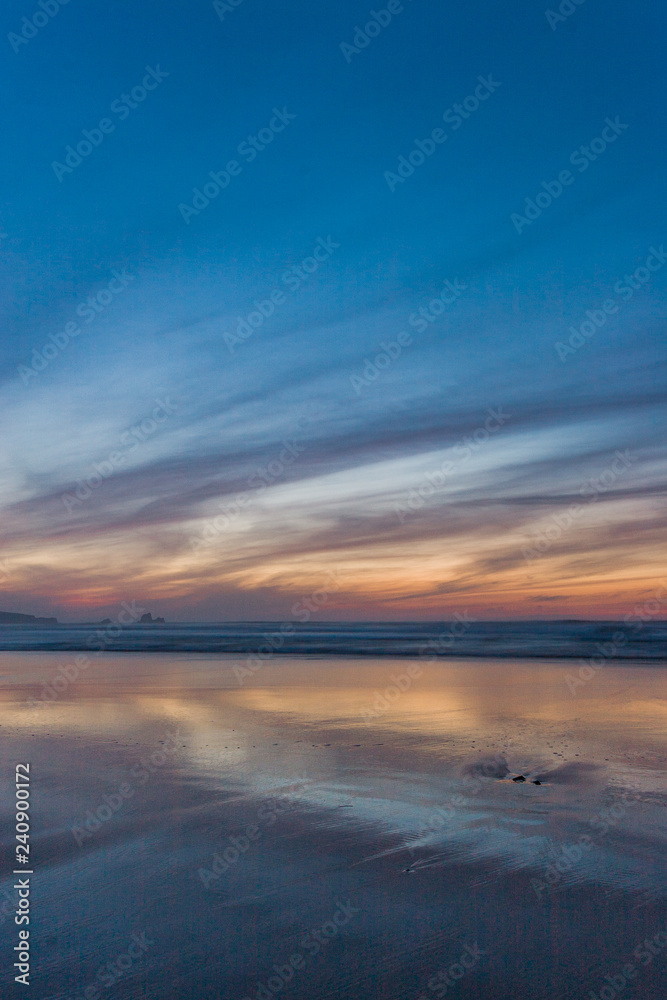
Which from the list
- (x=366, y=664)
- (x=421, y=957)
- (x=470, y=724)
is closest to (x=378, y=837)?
(x=421, y=957)

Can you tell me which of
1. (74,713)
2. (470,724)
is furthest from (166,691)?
(470,724)

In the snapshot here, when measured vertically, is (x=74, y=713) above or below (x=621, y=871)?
above

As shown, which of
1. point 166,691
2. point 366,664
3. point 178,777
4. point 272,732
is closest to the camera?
point 178,777

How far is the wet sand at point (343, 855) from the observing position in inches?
135

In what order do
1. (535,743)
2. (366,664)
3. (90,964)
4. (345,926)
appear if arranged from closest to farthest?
(90,964) → (345,926) → (535,743) → (366,664)

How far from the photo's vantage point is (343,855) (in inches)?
192

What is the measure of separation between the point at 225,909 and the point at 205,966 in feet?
1.98

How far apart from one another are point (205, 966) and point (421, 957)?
1034mm

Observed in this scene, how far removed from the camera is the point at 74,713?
35.7 ft

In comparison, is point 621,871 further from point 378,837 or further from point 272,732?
point 272,732

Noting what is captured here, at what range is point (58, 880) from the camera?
4441 millimetres

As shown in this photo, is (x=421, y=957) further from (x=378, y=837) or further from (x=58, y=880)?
(x=58, y=880)

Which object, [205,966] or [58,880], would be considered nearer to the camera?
[205,966]

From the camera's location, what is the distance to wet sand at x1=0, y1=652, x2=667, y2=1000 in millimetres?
3438
